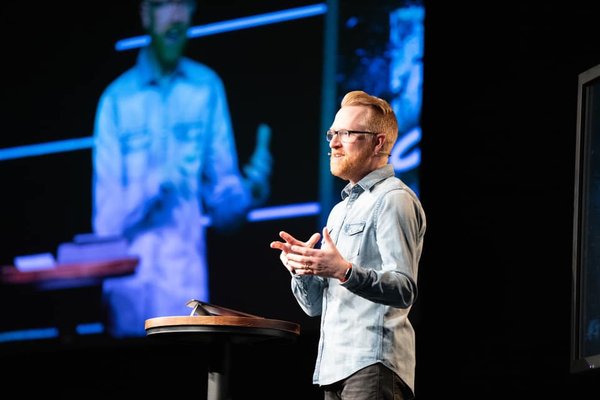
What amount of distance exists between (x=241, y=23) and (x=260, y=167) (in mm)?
807

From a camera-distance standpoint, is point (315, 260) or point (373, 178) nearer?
point (315, 260)

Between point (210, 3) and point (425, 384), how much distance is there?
7.44 feet

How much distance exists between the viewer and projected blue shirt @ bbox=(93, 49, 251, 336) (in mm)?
4336

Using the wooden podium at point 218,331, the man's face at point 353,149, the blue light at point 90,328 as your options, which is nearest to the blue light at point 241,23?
the blue light at point 90,328

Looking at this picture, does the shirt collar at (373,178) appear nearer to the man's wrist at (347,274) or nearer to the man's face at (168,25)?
the man's wrist at (347,274)

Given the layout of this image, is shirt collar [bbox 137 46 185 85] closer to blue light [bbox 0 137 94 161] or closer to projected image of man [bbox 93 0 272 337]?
projected image of man [bbox 93 0 272 337]

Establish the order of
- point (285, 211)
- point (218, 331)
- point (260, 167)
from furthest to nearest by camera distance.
Answer: point (260, 167) → point (285, 211) → point (218, 331)

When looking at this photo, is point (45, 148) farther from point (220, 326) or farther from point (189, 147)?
point (220, 326)

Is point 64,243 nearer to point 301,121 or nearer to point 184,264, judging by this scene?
point 184,264

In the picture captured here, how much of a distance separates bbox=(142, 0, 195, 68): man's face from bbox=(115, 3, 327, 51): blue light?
0.05m

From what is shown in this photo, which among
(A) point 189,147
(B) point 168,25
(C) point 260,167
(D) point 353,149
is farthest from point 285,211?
(D) point 353,149

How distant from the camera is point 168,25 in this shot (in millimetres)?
4656

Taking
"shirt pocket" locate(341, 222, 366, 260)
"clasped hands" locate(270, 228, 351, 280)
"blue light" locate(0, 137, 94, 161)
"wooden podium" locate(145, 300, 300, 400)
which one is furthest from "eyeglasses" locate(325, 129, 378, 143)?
"blue light" locate(0, 137, 94, 161)

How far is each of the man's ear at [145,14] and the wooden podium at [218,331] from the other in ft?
8.90
